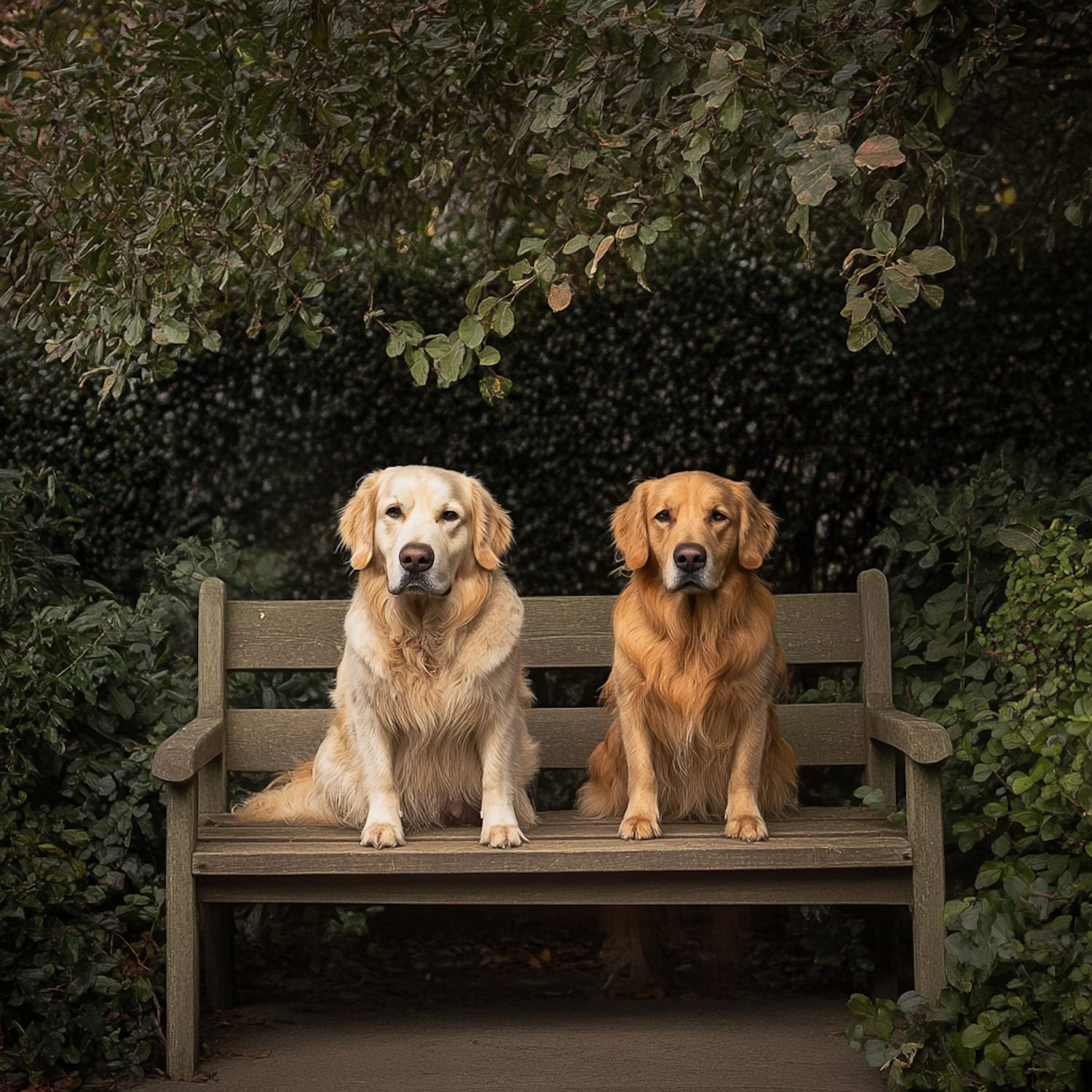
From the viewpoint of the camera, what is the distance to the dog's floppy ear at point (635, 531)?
335 centimetres

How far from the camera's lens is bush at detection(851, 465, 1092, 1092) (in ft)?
8.48

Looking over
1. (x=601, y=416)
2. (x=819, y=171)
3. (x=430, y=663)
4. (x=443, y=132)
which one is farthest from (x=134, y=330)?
(x=601, y=416)

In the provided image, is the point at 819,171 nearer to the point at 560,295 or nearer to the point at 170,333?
the point at 560,295

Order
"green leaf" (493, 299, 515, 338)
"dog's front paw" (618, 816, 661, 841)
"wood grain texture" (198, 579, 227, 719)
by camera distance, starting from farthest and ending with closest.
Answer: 1. "wood grain texture" (198, 579, 227, 719)
2. "dog's front paw" (618, 816, 661, 841)
3. "green leaf" (493, 299, 515, 338)

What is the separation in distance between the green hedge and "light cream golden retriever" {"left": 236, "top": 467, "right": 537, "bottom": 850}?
1.48m

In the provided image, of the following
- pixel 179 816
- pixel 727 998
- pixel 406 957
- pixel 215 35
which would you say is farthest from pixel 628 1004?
pixel 215 35

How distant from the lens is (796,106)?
2686 mm

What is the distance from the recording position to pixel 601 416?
482cm

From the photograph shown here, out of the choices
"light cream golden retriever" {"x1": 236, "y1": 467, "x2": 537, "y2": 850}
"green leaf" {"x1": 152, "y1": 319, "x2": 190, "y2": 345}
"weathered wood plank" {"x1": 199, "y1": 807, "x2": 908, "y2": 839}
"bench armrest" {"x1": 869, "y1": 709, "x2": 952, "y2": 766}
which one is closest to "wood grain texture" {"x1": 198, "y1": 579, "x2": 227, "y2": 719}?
"weathered wood plank" {"x1": 199, "y1": 807, "x2": 908, "y2": 839}

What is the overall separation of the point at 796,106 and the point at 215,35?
134 cm

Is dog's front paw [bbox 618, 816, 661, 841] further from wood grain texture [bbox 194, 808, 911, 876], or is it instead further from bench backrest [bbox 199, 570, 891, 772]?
bench backrest [bbox 199, 570, 891, 772]

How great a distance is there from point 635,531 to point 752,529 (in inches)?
12.4

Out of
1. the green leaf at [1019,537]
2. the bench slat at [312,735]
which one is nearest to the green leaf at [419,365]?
the bench slat at [312,735]

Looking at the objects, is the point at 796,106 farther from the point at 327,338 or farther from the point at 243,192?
the point at 327,338
